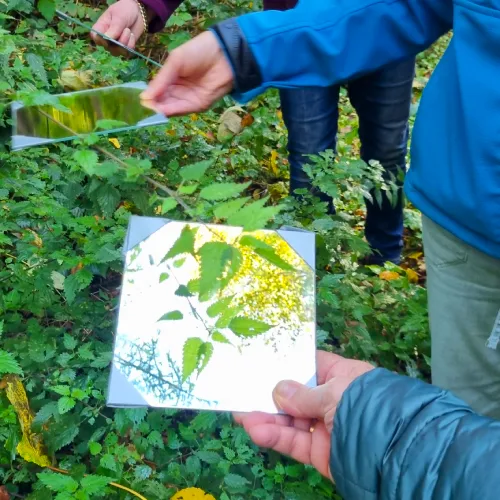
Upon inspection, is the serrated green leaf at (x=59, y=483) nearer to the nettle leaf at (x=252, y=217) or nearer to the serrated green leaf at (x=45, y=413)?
the serrated green leaf at (x=45, y=413)

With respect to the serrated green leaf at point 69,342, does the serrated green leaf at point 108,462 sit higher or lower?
lower

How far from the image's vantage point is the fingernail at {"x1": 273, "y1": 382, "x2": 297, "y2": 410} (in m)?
1.43

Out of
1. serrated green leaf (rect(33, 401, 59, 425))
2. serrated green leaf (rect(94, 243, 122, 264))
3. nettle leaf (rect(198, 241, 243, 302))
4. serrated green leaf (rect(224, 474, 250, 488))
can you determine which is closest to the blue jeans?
serrated green leaf (rect(94, 243, 122, 264))

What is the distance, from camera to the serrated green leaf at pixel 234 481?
1.54 meters

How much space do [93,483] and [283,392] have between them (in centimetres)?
55

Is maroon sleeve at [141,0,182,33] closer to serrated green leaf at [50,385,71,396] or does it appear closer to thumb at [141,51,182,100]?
thumb at [141,51,182,100]

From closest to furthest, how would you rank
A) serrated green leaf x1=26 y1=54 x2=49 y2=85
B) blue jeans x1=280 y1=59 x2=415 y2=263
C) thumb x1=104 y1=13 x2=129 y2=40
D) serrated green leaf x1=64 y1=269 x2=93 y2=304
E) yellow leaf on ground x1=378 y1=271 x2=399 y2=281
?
serrated green leaf x1=64 y1=269 x2=93 y2=304 < thumb x1=104 y1=13 x2=129 y2=40 < serrated green leaf x1=26 y1=54 x2=49 y2=85 < blue jeans x1=280 y1=59 x2=415 y2=263 < yellow leaf on ground x1=378 y1=271 x2=399 y2=281

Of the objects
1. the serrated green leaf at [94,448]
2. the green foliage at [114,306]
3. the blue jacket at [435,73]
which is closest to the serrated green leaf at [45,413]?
the green foliage at [114,306]

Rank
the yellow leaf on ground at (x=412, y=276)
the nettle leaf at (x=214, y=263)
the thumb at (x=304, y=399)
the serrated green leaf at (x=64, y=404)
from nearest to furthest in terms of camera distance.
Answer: the nettle leaf at (x=214, y=263)
the thumb at (x=304, y=399)
the serrated green leaf at (x=64, y=404)
the yellow leaf on ground at (x=412, y=276)

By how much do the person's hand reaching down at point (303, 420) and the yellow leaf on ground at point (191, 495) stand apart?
0.27 meters

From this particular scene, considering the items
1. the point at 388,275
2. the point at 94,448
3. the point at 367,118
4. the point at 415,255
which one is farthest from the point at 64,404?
the point at 415,255

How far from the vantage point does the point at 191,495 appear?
154cm

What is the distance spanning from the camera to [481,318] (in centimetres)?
164

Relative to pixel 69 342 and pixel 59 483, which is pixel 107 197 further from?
pixel 59 483
